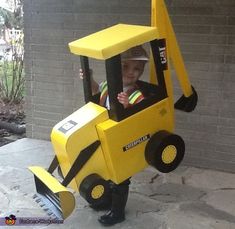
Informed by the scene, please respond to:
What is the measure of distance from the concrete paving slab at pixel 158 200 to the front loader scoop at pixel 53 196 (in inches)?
5.8

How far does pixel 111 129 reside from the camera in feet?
9.51

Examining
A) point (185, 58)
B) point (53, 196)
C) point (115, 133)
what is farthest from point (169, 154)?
point (185, 58)

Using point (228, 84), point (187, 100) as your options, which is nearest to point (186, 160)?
point (228, 84)

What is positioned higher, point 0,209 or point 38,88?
point 38,88

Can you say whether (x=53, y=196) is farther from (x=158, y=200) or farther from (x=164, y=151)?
(x=158, y=200)

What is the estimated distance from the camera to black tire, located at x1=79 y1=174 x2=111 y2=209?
294 centimetres

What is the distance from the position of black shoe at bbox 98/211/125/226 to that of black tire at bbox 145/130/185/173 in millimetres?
477

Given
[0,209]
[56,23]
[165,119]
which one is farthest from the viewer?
[56,23]

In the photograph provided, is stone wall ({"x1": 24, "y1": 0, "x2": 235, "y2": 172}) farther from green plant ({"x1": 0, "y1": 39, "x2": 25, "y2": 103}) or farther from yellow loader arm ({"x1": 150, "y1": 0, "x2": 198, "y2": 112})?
green plant ({"x1": 0, "y1": 39, "x2": 25, "y2": 103})

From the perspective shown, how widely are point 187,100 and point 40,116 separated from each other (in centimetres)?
222

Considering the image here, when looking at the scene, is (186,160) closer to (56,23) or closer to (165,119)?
(165,119)

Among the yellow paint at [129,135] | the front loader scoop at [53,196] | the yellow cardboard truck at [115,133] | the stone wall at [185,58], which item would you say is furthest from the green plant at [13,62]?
the yellow paint at [129,135]

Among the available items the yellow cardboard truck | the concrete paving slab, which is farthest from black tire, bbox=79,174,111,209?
the concrete paving slab

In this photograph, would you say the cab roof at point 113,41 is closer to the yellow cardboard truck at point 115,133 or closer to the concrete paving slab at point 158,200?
the yellow cardboard truck at point 115,133
